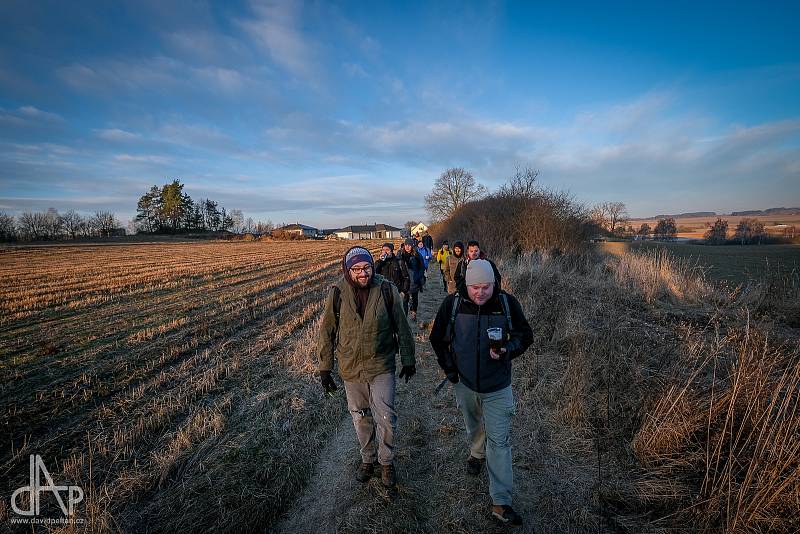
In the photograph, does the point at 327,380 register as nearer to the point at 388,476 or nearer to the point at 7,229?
the point at 388,476

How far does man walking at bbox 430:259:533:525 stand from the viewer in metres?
2.80

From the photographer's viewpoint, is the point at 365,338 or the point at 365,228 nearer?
the point at 365,338

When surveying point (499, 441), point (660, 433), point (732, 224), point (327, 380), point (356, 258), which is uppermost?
point (732, 224)

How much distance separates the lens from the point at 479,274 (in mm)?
2797

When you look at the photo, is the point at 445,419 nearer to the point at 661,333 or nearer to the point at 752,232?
the point at 661,333

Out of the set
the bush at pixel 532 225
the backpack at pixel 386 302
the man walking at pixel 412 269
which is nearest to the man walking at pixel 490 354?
the backpack at pixel 386 302

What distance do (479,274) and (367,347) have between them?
1.22m

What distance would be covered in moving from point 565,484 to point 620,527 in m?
0.52

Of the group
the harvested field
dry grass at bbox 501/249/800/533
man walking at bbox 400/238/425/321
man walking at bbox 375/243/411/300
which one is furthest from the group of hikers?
man walking at bbox 400/238/425/321

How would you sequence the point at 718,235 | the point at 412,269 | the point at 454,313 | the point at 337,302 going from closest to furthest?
the point at 454,313 → the point at 337,302 → the point at 412,269 → the point at 718,235

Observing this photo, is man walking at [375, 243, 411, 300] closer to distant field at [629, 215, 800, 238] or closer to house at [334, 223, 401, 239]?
distant field at [629, 215, 800, 238]

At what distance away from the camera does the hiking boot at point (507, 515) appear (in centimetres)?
277

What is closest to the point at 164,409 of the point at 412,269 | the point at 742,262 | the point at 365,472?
the point at 365,472

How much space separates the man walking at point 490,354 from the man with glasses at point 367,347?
466 millimetres
